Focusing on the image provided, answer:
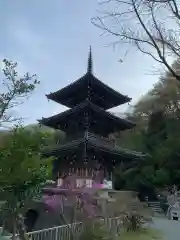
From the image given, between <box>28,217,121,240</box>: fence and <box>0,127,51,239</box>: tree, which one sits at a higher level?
<box>0,127,51,239</box>: tree

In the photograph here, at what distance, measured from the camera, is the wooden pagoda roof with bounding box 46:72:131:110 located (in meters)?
20.1

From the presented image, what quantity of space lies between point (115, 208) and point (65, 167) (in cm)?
636

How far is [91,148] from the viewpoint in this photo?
18.7m

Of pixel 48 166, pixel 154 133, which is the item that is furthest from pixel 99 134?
pixel 154 133

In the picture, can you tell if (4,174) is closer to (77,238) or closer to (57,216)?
(77,238)

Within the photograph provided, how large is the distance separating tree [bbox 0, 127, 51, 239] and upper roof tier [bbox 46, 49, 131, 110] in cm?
1257

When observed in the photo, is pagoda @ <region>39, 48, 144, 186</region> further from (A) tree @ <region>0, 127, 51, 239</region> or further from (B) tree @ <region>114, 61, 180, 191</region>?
(B) tree @ <region>114, 61, 180, 191</region>

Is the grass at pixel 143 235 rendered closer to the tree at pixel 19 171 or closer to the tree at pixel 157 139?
the tree at pixel 19 171

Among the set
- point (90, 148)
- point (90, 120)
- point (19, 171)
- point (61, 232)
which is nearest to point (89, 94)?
point (90, 120)

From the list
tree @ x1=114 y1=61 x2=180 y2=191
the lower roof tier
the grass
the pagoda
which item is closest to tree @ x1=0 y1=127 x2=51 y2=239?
the grass

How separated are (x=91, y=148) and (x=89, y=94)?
3843 millimetres

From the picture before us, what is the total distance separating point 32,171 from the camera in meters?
7.35

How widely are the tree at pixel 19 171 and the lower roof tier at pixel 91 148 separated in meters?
9.91

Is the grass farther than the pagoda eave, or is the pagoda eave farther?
the pagoda eave
